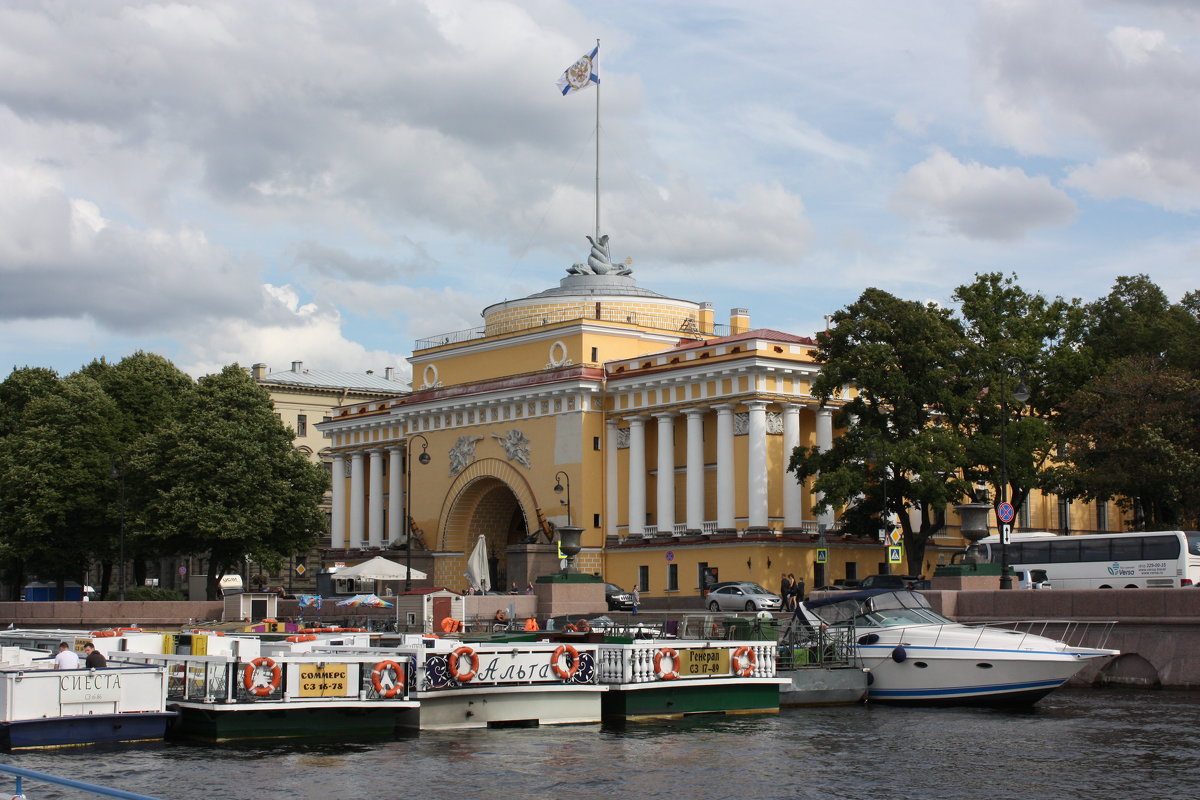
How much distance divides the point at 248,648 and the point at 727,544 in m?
39.0

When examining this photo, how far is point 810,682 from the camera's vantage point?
32.1m

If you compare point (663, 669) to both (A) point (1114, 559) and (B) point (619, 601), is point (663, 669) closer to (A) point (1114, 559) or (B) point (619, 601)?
(A) point (1114, 559)

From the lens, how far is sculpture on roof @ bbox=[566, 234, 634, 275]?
78.3 metres

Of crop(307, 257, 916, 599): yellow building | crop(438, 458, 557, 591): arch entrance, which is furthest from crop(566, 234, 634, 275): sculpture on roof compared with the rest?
crop(438, 458, 557, 591): arch entrance

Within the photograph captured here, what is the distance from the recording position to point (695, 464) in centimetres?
6575

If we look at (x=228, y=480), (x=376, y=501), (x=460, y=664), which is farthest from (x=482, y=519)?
(x=460, y=664)

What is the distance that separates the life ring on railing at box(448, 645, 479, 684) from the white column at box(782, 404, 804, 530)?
1423 inches

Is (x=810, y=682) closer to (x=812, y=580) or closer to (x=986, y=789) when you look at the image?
(x=986, y=789)

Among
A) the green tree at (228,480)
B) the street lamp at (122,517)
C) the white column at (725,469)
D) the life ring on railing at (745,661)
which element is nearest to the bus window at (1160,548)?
the life ring on railing at (745,661)

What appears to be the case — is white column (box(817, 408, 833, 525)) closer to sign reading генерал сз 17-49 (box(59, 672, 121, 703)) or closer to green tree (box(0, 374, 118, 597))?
green tree (box(0, 374, 118, 597))

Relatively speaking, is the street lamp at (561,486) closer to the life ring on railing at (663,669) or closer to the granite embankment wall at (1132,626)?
the granite embankment wall at (1132,626)

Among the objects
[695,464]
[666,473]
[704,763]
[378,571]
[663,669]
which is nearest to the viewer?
[704,763]

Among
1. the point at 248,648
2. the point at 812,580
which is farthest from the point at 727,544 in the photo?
the point at 248,648

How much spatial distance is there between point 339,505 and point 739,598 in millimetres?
38254
